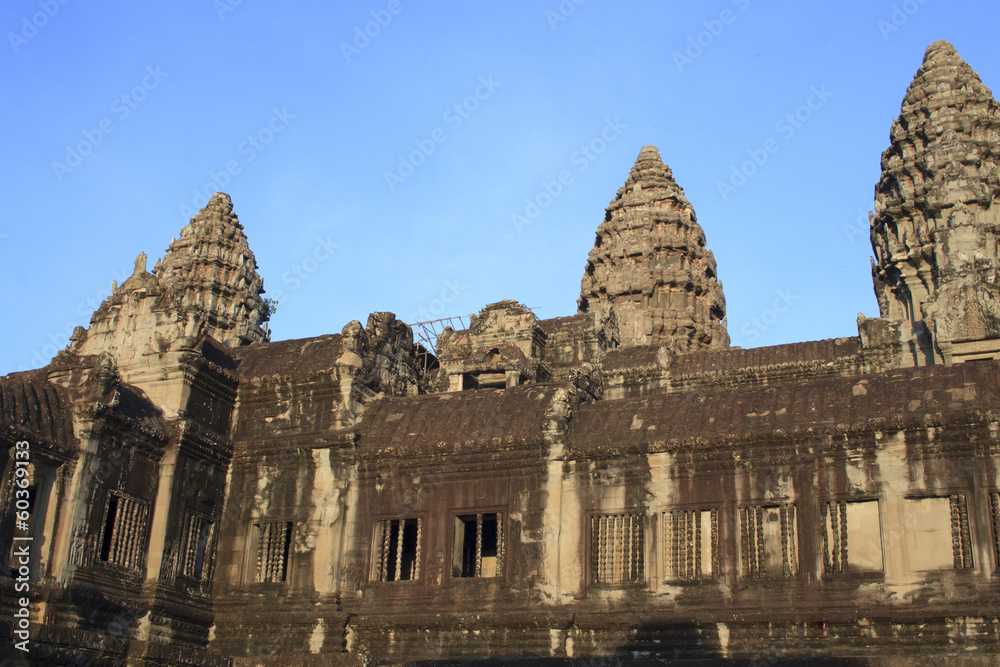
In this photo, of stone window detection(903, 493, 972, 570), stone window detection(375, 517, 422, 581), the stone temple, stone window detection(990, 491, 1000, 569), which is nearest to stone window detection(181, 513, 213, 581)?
the stone temple

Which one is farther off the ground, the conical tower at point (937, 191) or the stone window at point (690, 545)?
the conical tower at point (937, 191)

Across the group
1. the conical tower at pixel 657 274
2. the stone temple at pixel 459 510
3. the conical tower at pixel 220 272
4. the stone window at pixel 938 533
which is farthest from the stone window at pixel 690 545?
the conical tower at pixel 220 272

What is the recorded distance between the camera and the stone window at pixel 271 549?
24.5m

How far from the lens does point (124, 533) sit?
22.7 meters

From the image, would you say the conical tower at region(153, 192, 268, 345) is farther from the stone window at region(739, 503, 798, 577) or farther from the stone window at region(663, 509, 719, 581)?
the stone window at region(739, 503, 798, 577)

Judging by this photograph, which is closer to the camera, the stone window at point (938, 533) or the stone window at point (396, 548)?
the stone window at point (938, 533)

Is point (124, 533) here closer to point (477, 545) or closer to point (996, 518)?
point (477, 545)

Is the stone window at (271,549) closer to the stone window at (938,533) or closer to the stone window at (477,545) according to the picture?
the stone window at (477,545)

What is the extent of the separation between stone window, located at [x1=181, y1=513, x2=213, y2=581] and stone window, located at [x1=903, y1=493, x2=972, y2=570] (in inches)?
599

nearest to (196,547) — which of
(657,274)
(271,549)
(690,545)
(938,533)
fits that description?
(271,549)

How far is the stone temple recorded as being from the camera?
756 inches

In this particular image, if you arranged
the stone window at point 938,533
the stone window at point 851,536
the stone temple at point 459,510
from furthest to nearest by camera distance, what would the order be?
1. the stone window at point 851,536
2. the stone temple at point 459,510
3. the stone window at point 938,533

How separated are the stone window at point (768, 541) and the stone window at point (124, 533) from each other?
1272 centimetres

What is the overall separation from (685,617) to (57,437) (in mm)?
12887
